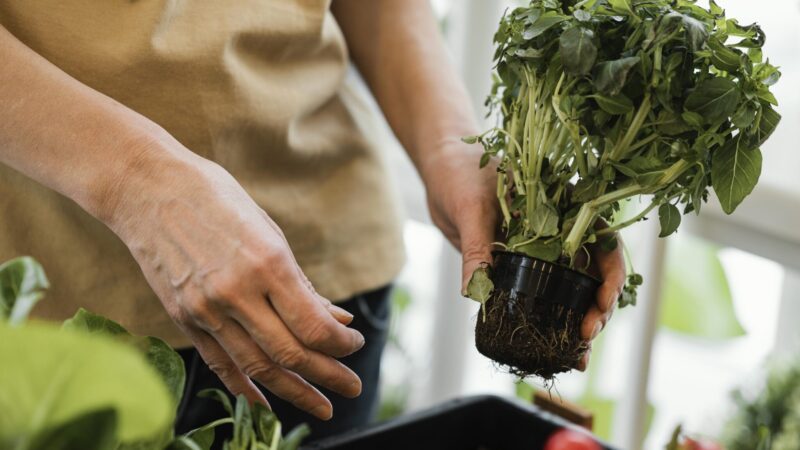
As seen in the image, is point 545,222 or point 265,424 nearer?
point 265,424

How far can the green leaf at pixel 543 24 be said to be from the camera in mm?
814

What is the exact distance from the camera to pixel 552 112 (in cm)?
90

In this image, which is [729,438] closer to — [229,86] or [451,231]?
[451,231]

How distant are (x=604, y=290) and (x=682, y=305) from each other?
0.80 metres

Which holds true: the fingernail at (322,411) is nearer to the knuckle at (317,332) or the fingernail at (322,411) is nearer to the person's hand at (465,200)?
the knuckle at (317,332)

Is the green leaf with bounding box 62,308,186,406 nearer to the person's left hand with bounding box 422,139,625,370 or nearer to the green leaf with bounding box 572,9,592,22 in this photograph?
the person's left hand with bounding box 422,139,625,370

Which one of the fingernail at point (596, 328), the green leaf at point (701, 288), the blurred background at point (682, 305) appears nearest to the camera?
the fingernail at point (596, 328)

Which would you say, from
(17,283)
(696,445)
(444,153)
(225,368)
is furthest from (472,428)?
(17,283)

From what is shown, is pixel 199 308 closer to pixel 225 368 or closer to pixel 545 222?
pixel 225 368

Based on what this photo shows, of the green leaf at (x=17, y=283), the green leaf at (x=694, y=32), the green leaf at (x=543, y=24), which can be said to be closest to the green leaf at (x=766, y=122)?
the green leaf at (x=694, y=32)

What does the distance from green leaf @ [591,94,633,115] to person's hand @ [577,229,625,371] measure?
166 mm

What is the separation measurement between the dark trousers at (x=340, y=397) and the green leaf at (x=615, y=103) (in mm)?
486

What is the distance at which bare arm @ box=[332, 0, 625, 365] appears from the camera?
3.10 ft

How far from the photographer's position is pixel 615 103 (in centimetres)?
81
